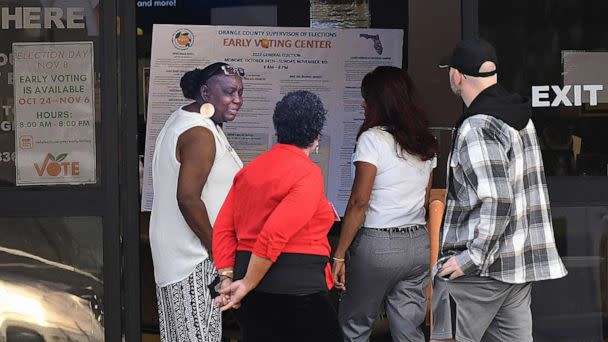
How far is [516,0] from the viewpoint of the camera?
18.5 feet

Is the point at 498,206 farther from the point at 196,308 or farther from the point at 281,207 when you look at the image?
the point at 196,308

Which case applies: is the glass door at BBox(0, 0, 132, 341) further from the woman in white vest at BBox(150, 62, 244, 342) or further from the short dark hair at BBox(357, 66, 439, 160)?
the short dark hair at BBox(357, 66, 439, 160)

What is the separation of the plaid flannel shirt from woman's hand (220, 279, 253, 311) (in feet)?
2.59

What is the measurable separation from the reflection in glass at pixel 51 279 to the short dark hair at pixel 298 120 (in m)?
1.40

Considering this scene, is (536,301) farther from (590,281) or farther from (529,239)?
(529,239)

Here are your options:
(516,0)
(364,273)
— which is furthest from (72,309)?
(516,0)

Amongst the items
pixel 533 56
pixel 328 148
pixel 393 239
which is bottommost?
pixel 393 239

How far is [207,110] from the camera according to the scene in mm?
5480

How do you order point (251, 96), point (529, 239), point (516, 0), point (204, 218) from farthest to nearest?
point (251, 96) → point (516, 0) → point (204, 218) → point (529, 239)

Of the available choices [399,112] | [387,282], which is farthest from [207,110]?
[387,282]

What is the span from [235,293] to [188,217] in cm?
83

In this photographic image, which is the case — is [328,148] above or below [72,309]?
above

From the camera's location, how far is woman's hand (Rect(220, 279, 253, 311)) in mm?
4441

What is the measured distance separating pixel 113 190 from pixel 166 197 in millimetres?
305
